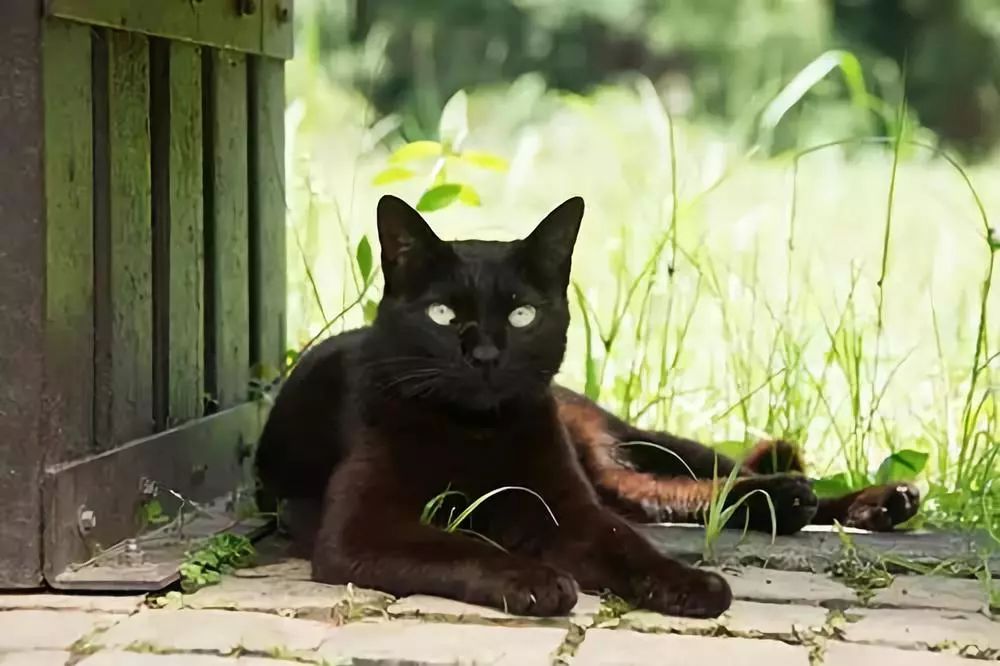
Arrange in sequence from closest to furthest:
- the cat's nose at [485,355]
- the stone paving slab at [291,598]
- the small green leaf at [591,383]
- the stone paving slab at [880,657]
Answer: the stone paving slab at [880,657] → the stone paving slab at [291,598] → the cat's nose at [485,355] → the small green leaf at [591,383]

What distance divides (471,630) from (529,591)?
0.09 meters

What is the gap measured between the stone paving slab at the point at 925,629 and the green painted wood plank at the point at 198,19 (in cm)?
135

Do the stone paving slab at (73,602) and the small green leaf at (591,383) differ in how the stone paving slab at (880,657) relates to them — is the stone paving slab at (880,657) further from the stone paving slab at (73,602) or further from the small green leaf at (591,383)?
the small green leaf at (591,383)

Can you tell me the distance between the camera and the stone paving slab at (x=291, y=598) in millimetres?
1806

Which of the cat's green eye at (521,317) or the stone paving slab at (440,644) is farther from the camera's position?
the cat's green eye at (521,317)

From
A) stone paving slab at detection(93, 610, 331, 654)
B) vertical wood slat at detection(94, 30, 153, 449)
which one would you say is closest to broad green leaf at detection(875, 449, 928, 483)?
stone paving slab at detection(93, 610, 331, 654)

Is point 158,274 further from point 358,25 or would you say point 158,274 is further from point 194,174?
point 358,25

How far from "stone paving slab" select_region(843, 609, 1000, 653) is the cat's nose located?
61 centimetres

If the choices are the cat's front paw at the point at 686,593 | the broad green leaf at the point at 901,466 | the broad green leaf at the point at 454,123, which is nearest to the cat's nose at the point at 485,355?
the cat's front paw at the point at 686,593

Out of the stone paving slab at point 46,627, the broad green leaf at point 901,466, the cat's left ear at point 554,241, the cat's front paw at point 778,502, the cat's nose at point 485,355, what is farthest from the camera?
the broad green leaf at point 901,466

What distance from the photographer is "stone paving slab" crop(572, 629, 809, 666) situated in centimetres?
160

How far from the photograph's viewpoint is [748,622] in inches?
68.5

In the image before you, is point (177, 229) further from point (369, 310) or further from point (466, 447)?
point (466, 447)

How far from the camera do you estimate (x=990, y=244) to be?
2328mm
